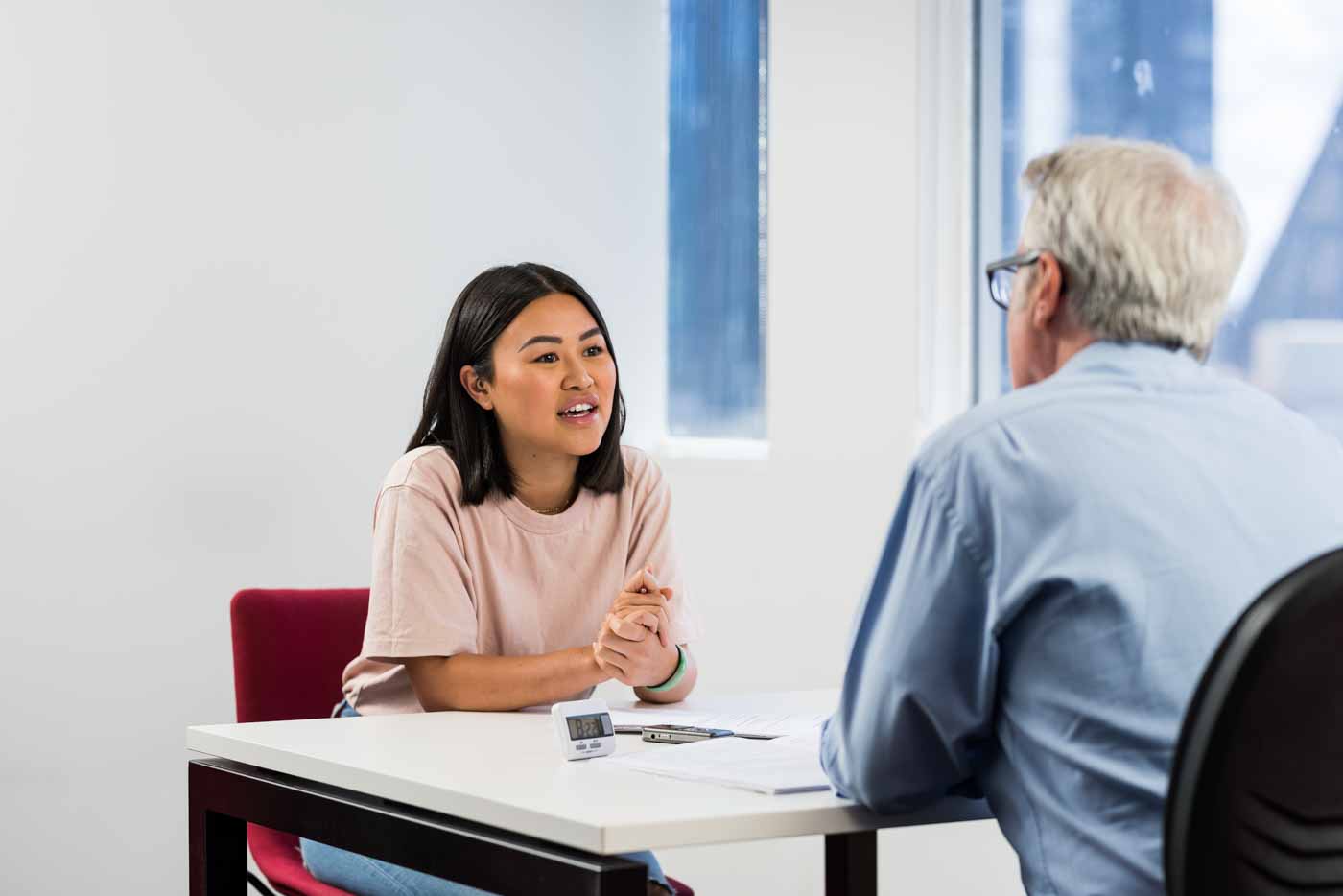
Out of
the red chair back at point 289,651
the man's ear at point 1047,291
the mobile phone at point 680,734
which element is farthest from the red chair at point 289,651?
the man's ear at point 1047,291

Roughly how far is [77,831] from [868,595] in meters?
2.69

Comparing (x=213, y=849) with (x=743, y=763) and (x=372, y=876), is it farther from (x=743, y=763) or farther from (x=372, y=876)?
(x=743, y=763)

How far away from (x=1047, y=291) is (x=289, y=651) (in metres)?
1.59

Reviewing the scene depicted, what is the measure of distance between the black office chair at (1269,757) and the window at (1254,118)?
1.51 metres

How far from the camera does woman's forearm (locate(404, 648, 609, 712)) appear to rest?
2.13 meters

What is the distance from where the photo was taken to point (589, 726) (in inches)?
67.2

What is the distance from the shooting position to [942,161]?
334cm

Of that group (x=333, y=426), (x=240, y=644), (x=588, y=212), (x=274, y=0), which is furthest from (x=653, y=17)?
(x=240, y=644)

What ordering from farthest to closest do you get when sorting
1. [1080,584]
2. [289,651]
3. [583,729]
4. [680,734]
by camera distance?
[289,651] < [680,734] < [583,729] < [1080,584]

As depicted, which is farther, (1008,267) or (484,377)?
(484,377)

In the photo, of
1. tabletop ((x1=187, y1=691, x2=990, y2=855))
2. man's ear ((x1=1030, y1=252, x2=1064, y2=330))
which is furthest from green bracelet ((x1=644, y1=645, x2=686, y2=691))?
man's ear ((x1=1030, y1=252, x2=1064, y2=330))

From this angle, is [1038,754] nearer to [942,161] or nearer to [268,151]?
[942,161]

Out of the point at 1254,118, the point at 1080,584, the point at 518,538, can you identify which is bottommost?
the point at 518,538

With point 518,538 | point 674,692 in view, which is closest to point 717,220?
point 518,538
